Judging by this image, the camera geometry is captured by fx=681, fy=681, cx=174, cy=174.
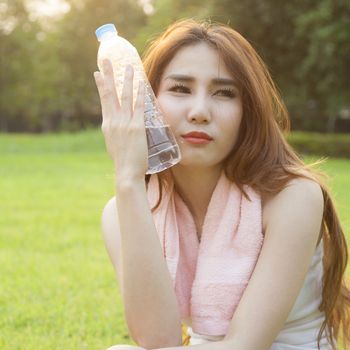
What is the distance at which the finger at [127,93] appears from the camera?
7.11ft

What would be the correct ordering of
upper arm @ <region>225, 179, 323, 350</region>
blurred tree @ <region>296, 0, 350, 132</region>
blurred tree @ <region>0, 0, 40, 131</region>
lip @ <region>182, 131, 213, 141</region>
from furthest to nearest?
blurred tree @ <region>0, 0, 40, 131</region>
blurred tree @ <region>296, 0, 350, 132</region>
lip @ <region>182, 131, 213, 141</region>
upper arm @ <region>225, 179, 323, 350</region>

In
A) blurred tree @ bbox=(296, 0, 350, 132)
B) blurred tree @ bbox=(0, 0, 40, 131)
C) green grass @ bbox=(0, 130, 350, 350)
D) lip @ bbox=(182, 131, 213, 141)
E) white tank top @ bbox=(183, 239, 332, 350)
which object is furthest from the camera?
blurred tree @ bbox=(0, 0, 40, 131)

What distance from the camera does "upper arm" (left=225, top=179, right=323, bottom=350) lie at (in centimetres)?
215

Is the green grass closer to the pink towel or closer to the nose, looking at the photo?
the pink towel

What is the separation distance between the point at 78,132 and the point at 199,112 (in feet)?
92.0

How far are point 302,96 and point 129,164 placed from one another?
21.5 meters

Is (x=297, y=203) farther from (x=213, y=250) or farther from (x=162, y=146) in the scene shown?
(x=162, y=146)

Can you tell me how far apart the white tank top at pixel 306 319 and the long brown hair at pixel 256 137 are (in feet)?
0.09

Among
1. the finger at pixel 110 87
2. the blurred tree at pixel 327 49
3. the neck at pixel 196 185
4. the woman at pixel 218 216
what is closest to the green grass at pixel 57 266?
the neck at pixel 196 185

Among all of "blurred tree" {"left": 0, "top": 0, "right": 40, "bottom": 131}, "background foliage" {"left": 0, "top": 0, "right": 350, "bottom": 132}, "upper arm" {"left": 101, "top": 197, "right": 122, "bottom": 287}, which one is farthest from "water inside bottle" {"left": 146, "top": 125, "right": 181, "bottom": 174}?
"blurred tree" {"left": 0, "top": 0, "right": 40, "bottom": 131}

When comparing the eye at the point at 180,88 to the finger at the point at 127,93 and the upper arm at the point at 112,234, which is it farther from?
the upper arm at the point at 112,234

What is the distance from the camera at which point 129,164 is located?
2176mm

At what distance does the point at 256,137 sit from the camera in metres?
2.38

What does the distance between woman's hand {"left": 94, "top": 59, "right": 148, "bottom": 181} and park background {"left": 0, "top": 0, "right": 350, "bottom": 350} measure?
0.74 meters
